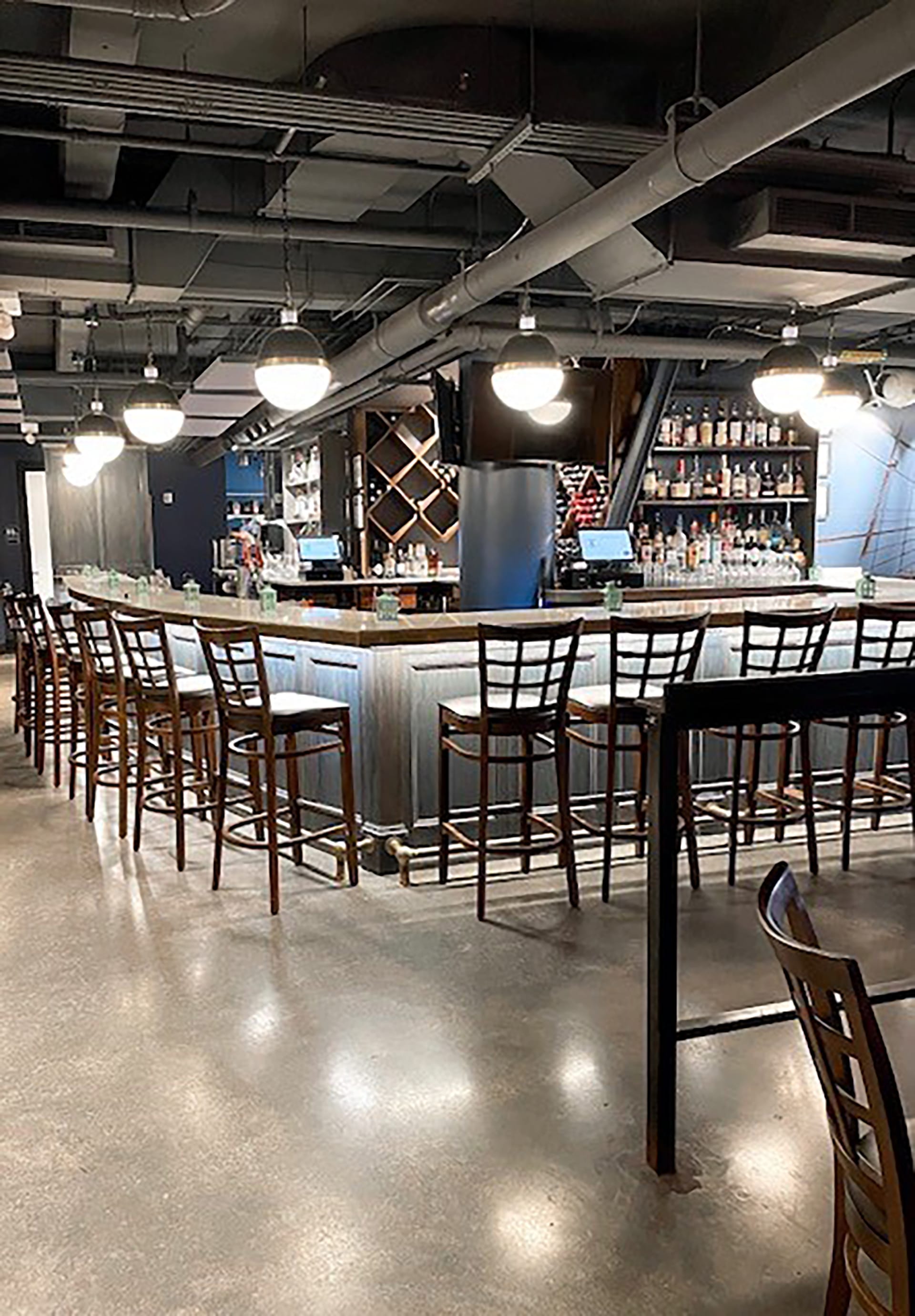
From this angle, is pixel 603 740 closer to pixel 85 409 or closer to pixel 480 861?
pixel 480 861

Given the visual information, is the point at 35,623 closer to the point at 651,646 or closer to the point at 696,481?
the point at 651,646

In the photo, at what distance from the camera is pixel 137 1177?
2531 mm

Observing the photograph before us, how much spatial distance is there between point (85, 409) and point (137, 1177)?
11080mm

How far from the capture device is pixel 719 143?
3.50 m

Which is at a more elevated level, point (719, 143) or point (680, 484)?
point (719, 143)

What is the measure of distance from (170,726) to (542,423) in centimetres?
381

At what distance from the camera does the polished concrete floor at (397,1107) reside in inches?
86.6

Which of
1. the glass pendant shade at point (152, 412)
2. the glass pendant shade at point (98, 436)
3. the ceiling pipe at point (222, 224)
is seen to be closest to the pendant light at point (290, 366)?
the ceiling pipe at point (222, 224)

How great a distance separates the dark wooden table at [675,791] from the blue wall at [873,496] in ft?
27.2

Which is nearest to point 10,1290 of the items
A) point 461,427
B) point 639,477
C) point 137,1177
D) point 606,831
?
point 137,1177

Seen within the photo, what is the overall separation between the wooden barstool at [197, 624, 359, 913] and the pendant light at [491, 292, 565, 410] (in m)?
1.83

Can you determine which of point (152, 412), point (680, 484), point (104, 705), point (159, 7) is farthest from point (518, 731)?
point (680, 484)

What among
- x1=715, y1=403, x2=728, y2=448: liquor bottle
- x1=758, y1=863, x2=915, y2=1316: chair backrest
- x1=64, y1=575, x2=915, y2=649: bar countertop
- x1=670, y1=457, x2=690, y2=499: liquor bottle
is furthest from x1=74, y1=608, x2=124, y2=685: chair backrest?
x1=715, y1=403, x2=728, y2=448: liquor bottle

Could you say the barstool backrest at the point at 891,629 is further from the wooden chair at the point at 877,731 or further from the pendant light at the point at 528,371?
the pendant light at the point at 528,371
